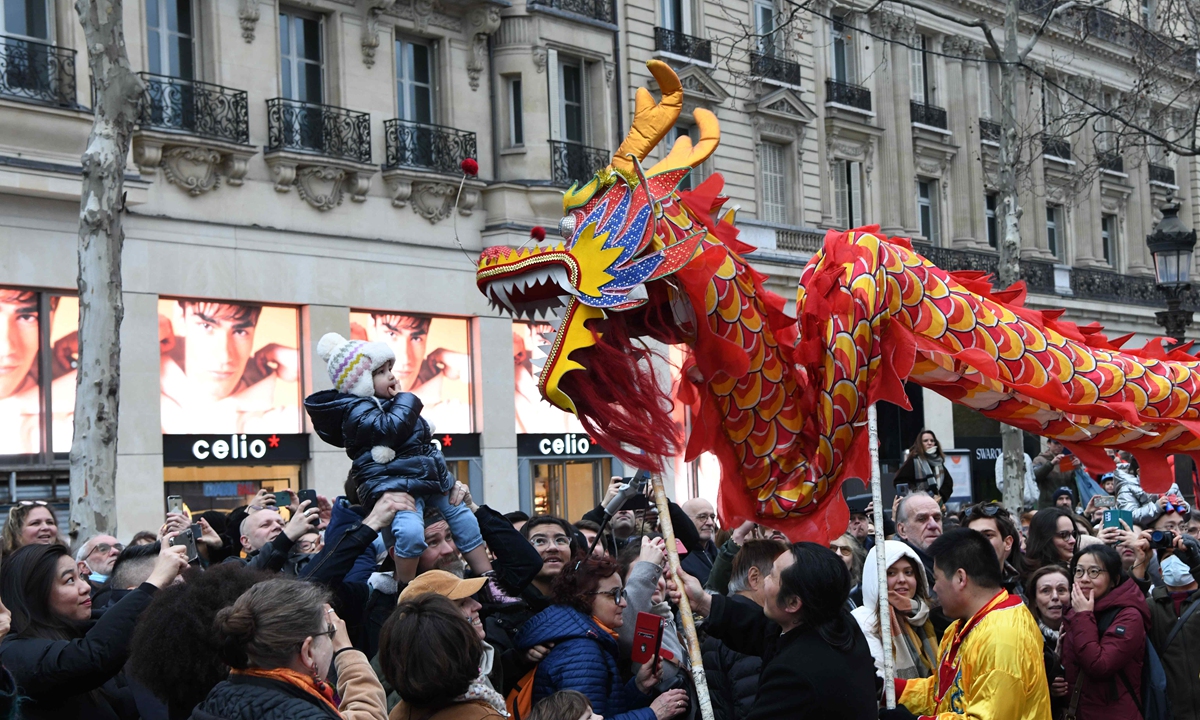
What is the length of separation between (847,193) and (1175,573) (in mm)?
21571

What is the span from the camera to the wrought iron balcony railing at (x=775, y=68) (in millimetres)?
25141

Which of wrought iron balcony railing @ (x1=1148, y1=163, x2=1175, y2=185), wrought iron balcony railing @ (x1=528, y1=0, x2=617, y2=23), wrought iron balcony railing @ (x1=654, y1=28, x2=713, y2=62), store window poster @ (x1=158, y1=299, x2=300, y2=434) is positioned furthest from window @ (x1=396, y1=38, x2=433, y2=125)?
wrought iron balcony railing @ (x1=1148, y1=163, x2=1175, y2=185)

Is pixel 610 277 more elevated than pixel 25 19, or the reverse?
pixel 25 19

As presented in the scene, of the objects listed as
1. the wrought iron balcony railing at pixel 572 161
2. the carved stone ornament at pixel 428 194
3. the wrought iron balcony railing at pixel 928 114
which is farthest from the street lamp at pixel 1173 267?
the wrought iron balcony railing at pixel 928 114

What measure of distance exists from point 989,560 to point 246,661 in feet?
8.88

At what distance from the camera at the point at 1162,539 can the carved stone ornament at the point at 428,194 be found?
13239 mm

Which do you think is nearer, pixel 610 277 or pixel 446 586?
pixel 446 586

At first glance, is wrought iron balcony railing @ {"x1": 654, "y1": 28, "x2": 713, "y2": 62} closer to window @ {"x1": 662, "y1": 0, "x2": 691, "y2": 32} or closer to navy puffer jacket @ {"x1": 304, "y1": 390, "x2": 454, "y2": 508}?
window @ {"x1": 662, "y1": 0, "x2": 691, "y2": 32}

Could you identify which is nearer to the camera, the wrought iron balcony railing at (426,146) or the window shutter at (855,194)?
the wrought iron balcony railing at (426,146)

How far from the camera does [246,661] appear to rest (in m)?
3.87

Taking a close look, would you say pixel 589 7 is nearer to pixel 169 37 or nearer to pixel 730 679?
pixel 169 37

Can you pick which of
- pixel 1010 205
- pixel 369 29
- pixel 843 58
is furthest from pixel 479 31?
pixel 843 58

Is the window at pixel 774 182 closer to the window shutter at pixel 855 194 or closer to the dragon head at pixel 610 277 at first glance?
the window shutter at pixel 855 194

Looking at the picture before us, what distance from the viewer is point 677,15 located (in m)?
24.7
